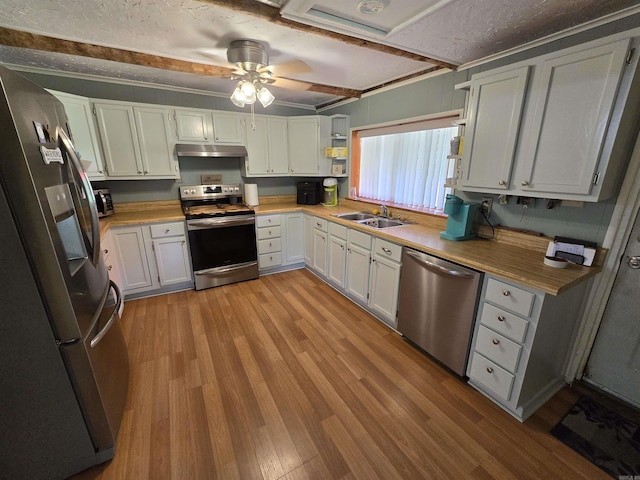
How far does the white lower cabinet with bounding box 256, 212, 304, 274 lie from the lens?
11.6 ft

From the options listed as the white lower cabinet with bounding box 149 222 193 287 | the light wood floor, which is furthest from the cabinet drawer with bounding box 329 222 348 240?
Result: the white lower cabinet with bounding box 149 222 193 287

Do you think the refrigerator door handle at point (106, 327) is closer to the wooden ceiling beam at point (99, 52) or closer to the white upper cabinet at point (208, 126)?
the wooden ceiling beam at point (99, 52)

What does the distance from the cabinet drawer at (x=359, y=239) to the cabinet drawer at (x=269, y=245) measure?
4.12 feet

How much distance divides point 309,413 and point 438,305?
1161 mm

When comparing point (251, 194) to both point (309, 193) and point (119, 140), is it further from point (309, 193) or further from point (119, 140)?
point (119, 140)

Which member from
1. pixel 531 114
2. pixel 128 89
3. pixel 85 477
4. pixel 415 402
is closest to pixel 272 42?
pixel 531 114

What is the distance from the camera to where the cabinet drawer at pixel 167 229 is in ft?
9.55

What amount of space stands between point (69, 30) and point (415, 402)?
3.38m

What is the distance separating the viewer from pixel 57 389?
3.80 feet

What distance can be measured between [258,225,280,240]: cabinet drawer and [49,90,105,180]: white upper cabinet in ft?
5.92

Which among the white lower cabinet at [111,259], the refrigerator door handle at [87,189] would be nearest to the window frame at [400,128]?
the refrigerator door handle at [87,189]

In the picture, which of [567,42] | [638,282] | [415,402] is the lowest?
[415,402]

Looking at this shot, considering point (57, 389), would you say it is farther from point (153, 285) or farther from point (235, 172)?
point (235, 172)

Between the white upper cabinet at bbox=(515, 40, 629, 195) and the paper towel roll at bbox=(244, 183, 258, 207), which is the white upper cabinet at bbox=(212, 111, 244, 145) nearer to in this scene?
the paper towel roll at bbox=(244, 183, 258, 207)
